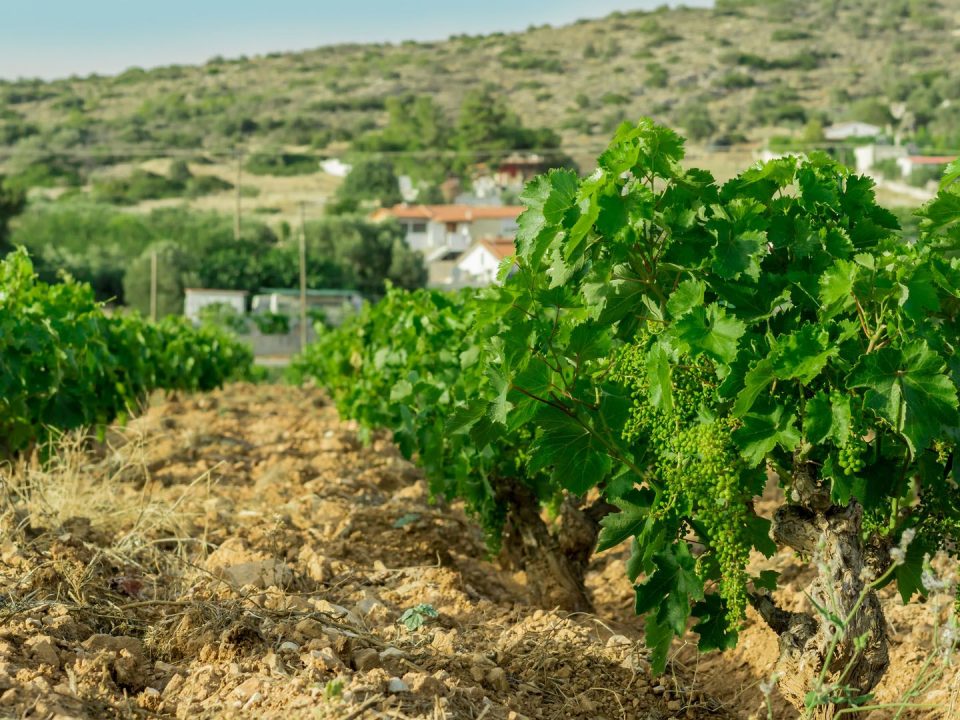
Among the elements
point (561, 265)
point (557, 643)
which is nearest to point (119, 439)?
point (557, 643)

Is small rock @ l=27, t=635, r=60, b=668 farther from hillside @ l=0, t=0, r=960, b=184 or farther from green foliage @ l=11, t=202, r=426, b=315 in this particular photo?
hillside @ l=0, t=0, r=960, b=184

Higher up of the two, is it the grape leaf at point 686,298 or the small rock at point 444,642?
the grape leaf at point 686,298

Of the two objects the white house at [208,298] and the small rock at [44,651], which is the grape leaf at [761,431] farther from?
the white house at [208,298]

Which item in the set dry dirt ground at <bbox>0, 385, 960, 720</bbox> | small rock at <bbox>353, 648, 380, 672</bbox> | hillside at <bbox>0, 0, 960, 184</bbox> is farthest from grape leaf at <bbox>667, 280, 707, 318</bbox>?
hillside at <bbox>0, 0, 960, 184</bbox>

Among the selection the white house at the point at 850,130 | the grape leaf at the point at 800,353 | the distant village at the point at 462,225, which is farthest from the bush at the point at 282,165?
the grape leaf at the point at 800,353

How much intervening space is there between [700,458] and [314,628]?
52.4 inches

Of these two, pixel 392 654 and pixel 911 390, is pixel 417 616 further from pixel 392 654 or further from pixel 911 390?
pixel 911 390

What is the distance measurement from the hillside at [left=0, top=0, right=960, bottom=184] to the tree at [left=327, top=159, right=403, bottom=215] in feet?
39.3

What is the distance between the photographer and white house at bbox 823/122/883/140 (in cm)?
8500

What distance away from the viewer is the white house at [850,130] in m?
85.0

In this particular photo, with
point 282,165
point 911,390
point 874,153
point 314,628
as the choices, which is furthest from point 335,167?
point 911,390

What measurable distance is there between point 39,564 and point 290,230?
59021mm

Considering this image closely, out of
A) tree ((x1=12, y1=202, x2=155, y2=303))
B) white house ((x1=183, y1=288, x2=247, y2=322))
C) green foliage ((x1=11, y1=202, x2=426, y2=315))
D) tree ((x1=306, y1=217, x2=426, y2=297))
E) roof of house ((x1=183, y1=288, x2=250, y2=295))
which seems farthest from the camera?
tree ((x1=306, y1=217, x2=426, y2=297))

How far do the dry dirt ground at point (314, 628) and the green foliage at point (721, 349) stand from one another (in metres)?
0.55
